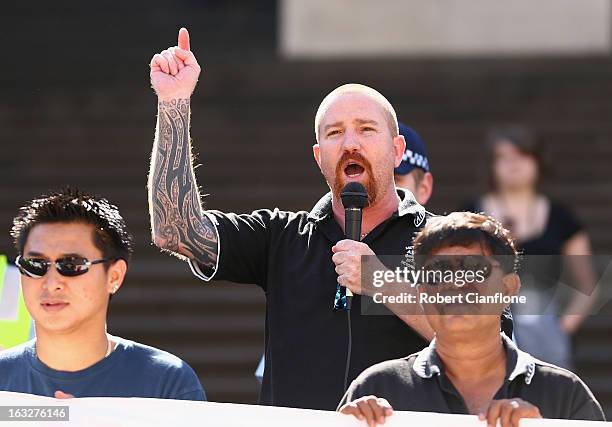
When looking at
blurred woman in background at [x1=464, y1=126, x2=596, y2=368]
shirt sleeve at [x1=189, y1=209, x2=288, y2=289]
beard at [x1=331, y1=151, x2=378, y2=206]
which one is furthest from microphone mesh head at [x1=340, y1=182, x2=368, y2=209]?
blurred woman in background at [x1=464, y1=126, x2=596, y2=368]

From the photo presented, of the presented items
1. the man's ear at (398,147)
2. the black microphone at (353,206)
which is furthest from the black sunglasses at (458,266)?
the man's ear at (398,147)

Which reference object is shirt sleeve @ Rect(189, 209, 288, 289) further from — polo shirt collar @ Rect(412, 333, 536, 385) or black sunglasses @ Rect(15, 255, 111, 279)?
polo shirt collar @ Rect(412, 333, 536, 385)

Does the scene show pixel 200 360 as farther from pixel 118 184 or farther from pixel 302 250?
pixel 302 250

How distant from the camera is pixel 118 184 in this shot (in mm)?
11367

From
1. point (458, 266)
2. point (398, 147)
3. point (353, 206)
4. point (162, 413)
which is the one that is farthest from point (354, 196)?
point (162, 413)

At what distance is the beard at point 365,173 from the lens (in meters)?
4.47

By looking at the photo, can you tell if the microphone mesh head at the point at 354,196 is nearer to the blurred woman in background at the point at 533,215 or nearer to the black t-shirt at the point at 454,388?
the black t-shirt at the point at 454,388

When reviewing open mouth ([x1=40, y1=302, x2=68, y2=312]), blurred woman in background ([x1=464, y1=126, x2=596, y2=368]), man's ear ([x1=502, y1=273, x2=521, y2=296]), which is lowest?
open mouth ([x1=40, y1=302, x2=68, y2=312])

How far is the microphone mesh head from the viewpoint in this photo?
4.32m

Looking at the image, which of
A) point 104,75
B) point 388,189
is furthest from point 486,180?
point 104,75

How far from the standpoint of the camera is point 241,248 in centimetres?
452

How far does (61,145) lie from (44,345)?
301 inches

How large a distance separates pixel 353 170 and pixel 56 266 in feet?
3.11

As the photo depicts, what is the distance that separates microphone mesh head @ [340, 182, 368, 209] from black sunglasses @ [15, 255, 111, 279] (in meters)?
0.80
